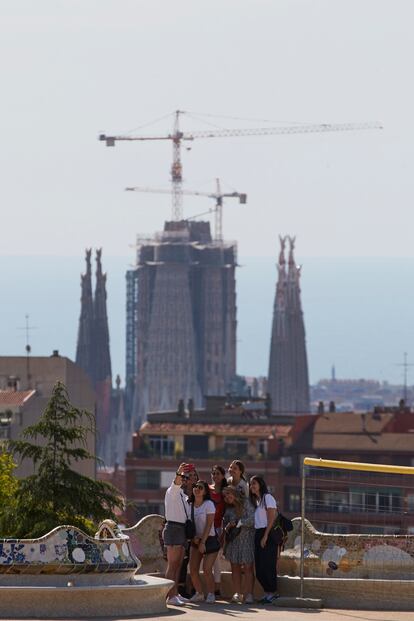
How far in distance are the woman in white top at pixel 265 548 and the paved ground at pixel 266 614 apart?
12.0 inches

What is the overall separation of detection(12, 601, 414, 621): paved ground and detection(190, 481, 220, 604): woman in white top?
0.26m

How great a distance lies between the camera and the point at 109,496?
2031 centimetres

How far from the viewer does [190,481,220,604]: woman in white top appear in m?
20.2

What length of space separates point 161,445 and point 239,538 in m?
92.7

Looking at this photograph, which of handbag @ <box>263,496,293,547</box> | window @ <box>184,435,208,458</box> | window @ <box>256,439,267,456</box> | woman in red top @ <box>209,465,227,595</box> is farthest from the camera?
window @ <box>184,435,208,458</box>

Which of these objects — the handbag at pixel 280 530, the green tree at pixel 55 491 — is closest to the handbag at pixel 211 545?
the handbag at pixel 280 530

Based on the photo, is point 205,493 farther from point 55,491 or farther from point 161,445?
point 161,445

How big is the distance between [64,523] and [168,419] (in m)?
101

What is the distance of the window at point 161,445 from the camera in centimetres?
11181

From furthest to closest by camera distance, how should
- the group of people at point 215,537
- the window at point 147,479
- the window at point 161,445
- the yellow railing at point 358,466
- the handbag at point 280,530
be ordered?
the window at point 161,445 < the window at point 147,479 < the handbag at point 280,530 < the group of people at point 215,537 < the yellow railing at point 358,466

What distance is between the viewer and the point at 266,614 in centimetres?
1925

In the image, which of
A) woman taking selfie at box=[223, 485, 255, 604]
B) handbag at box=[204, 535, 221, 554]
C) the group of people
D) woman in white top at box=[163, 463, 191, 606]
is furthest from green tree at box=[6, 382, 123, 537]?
woman taking selfie at box=[223, 485, 255, 604]

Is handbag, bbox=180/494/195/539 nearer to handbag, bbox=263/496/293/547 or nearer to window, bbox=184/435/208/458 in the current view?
handbag, bbox=263/496/293/547

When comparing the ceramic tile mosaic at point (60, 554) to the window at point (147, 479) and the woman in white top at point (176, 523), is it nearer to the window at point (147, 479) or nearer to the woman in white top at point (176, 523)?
the woman in white top at point (176, 523)
